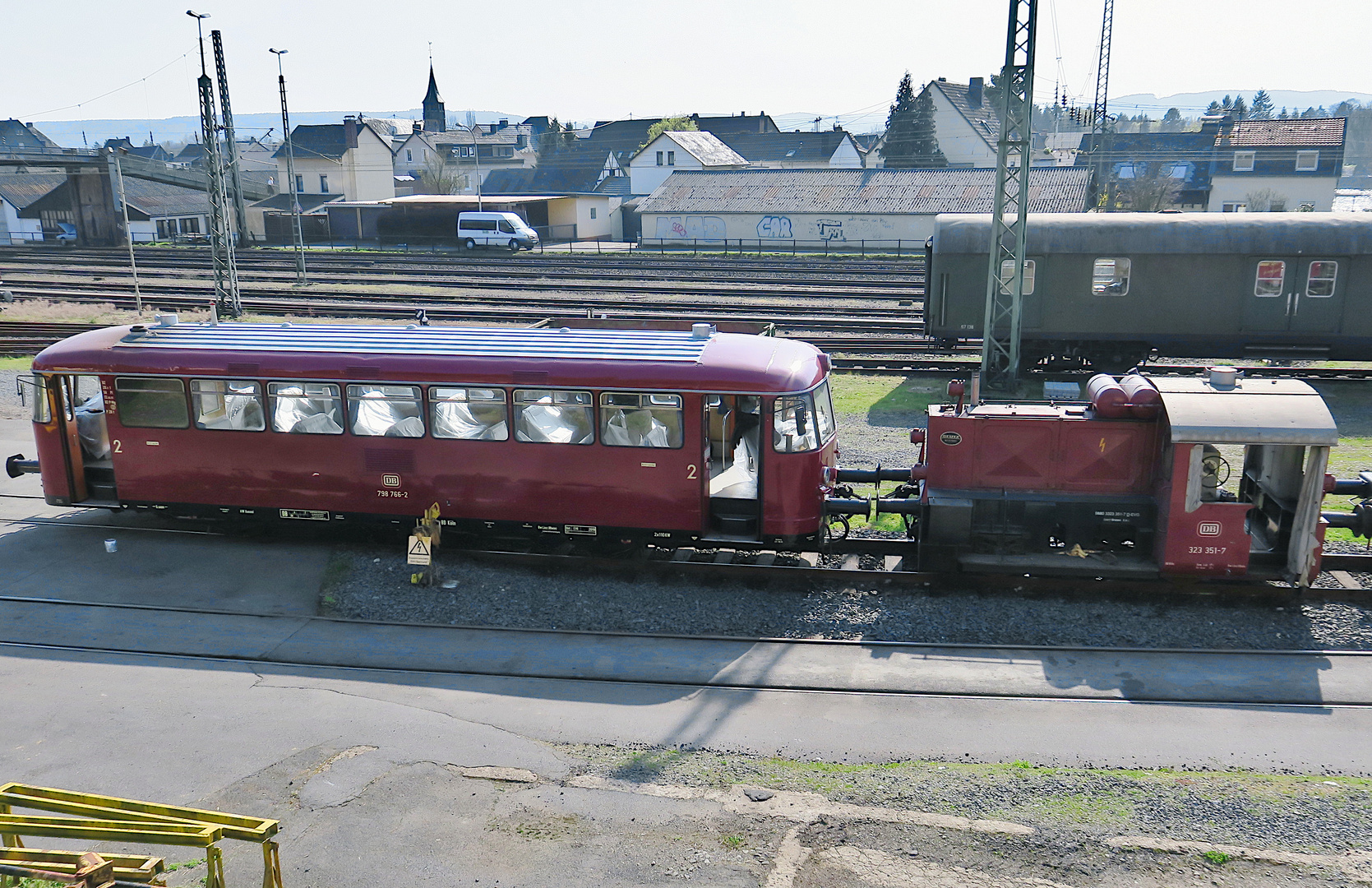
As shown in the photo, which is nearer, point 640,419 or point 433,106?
point 640,419

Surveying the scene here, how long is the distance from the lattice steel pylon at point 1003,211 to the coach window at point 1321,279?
6454 mm

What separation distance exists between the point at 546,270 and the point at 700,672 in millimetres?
35876

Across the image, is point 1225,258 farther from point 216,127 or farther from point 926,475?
point 216,127

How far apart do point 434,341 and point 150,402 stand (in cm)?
420

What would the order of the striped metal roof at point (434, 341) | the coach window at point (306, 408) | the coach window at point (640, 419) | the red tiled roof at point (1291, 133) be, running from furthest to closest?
1. the red tiled roof at point (1291, 133)
2. the coach window at point (306, 408)
3. the striped metal roof at point (434, 341)
4. the coach window at point (640, 419)

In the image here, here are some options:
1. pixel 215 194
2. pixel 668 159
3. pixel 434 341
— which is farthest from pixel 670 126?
pixel 434 341

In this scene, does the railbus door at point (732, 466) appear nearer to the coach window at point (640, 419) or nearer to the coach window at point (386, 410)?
the coach window at point (640, 419)

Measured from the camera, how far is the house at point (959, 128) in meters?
75.1

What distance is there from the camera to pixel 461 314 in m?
32.1

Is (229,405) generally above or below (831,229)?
below

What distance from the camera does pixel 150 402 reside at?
47.1ft

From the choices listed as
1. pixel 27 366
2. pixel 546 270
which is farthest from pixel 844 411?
pixel 546 270

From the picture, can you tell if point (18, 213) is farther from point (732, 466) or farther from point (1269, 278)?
point (1269, 278)

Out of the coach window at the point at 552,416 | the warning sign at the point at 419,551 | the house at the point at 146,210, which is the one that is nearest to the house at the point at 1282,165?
the coach window at the point at 552,416
